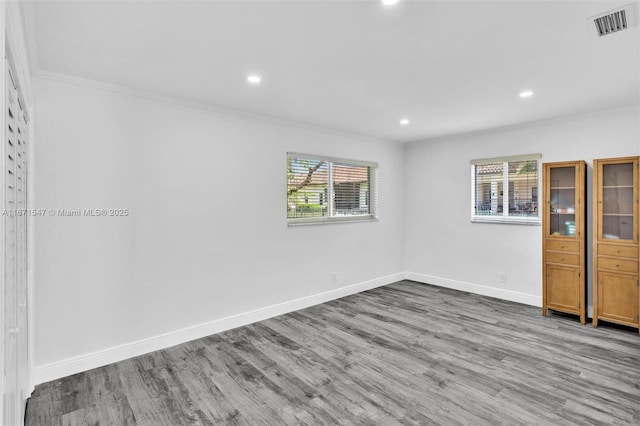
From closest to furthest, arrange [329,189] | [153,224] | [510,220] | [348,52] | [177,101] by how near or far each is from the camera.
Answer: [348,52], [153,224], [177,101], [510,220], [329,189]

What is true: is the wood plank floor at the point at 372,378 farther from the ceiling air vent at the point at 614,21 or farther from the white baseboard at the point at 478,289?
the ceiling air vent at the point at 614,21

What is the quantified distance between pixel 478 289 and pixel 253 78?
4365mm

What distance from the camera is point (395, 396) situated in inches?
97.2

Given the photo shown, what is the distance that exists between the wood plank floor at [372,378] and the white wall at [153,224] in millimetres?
374

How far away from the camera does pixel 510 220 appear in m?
4.77

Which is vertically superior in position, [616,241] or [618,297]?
[616,241]

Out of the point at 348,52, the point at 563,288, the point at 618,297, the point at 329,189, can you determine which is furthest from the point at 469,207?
the point at 348,52

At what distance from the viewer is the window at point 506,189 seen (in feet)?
15.1

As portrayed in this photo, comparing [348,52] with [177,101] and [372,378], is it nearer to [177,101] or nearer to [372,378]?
[177,101]

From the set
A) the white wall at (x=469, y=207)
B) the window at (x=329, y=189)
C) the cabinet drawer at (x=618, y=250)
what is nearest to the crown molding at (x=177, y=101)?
the window at (x=329, y=189)

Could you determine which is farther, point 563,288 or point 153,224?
point 563,288

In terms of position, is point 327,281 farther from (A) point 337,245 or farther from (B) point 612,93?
(B) point 612,93

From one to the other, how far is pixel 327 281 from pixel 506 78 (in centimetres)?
323

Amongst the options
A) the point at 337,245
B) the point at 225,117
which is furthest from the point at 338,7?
the point at 337,245
